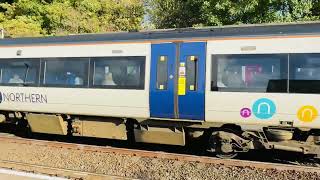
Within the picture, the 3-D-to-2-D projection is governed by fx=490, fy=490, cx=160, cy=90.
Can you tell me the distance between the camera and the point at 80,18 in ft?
88.3

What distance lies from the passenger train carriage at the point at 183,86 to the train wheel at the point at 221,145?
2 cm

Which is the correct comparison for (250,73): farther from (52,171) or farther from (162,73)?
(52,171)

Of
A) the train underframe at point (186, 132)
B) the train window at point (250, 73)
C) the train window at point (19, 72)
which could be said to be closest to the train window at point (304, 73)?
the train window at point (250, 73)

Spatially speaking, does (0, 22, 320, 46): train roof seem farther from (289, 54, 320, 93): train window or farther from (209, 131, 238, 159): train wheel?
(209, 131, 238, 159): train wheel

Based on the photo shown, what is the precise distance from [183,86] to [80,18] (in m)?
17.6

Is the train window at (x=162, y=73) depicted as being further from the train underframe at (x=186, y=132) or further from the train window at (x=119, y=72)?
the train underframe at (x=186, y=132)

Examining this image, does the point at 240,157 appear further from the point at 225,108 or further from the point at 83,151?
the point at 83,151

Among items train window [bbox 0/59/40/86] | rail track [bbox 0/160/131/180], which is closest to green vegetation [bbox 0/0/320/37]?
train window [bbox 0/59/40/86]

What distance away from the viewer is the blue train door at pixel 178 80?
10328 mm

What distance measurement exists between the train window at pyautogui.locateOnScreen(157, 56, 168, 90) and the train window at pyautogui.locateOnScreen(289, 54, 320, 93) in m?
2.63

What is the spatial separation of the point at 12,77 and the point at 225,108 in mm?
6097

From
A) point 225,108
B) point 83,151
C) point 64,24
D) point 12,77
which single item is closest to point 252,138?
point 225,108

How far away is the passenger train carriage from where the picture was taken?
9.62 metres

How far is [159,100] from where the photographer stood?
420 inches
